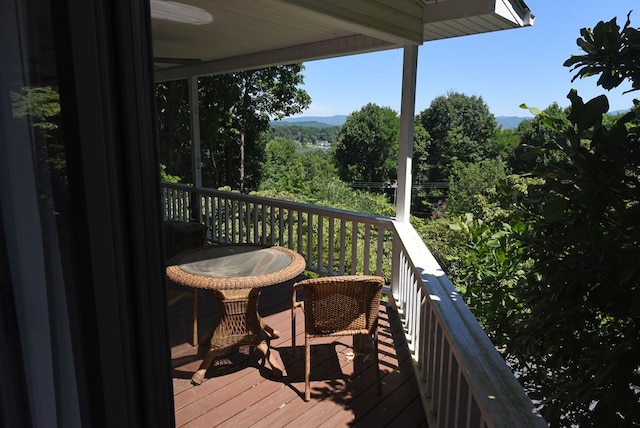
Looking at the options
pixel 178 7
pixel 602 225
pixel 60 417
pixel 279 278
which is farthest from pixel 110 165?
pixel 178 7

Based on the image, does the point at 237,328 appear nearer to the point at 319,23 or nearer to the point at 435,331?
the point at 435,331

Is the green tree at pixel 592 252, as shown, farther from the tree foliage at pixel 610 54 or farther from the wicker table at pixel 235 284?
the wicker table at pixel 235 284

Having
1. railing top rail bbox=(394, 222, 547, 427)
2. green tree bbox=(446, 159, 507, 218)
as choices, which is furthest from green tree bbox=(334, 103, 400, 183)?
railing top rail bbox=(394, 222, 547, 427)

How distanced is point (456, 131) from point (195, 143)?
31332 mm

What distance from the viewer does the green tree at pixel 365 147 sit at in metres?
28.8

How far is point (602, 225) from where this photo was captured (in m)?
1.33

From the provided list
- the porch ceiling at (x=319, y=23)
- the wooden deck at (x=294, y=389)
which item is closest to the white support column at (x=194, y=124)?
the porch ceiling at (x=319, y=23)

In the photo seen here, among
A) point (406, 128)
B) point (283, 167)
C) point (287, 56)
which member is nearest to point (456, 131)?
point (283, 167)

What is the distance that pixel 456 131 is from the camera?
109ft

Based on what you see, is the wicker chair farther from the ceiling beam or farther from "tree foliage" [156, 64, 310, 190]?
"tree foliage" [156, 64, 310, 190]

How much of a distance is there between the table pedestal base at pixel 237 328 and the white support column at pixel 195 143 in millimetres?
3093

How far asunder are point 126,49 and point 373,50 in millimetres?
3320

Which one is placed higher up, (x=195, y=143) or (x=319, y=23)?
Answer: (x=319, y=23)

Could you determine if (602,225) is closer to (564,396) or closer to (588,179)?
(588,179)
